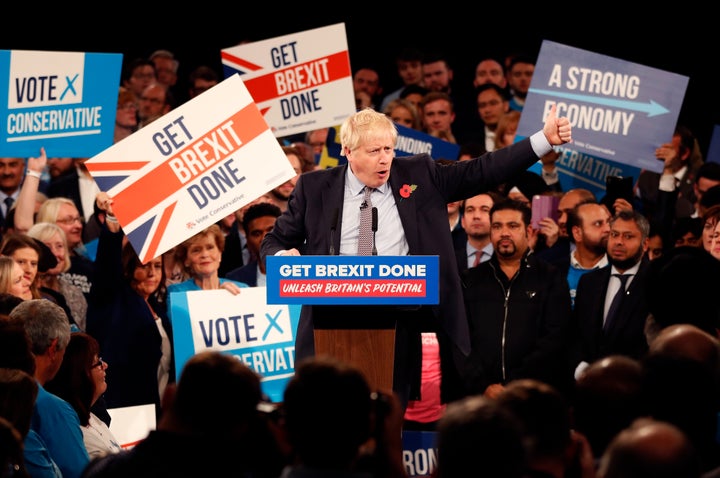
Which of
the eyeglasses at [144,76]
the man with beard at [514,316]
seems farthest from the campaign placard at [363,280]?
the eyeglasses at [144,76]

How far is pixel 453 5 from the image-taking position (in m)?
12.0

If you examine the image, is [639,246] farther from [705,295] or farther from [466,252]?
[705,295]

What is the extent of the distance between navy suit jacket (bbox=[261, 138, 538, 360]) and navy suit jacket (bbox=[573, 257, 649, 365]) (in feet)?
6.03

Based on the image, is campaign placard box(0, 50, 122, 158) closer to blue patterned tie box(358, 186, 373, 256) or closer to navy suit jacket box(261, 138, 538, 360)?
navy suit jacket box(261, 138, 538, 360)

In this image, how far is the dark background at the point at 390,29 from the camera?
11.1 m

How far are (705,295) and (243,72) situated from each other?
472cm

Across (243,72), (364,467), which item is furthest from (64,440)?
(243,72)

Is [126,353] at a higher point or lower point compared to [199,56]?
lower

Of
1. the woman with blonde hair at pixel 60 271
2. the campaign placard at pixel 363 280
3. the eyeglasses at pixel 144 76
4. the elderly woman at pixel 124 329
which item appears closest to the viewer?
the campaign placard at pixel 363 280

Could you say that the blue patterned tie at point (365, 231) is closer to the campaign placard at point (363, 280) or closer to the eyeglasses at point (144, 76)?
the campaign placard at point (363, 280)

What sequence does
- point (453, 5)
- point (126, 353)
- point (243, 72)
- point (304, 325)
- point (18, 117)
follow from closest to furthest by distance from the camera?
point (304, 325) < point (126, 353) < point (18, 117) < point (243, 72) < point (453, 5)

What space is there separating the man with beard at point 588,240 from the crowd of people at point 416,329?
13 millimetres

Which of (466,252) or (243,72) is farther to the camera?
(243,72)

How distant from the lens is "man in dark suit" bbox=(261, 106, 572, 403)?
4.56 meters
